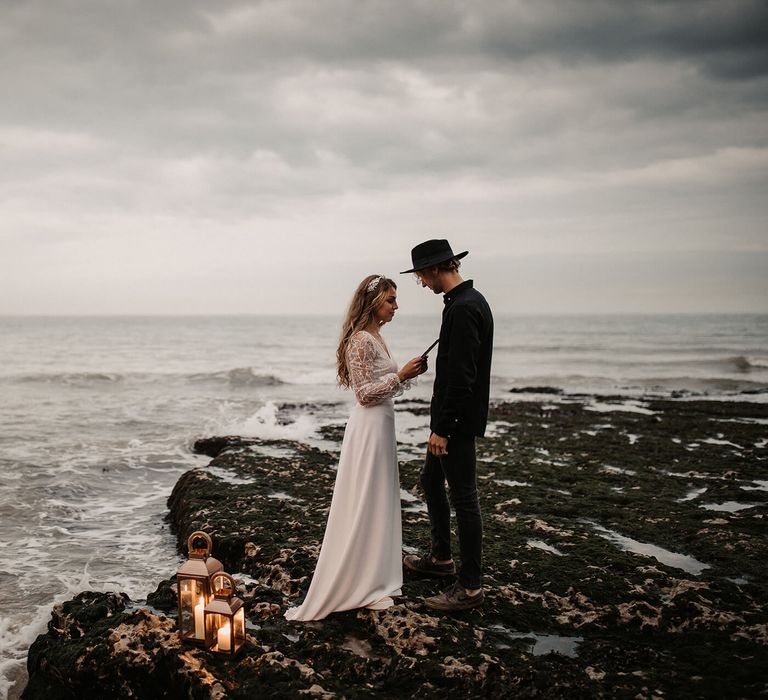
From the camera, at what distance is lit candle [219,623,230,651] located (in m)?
3.81

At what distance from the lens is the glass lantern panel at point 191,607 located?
388cm

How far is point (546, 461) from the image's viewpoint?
10664 millimetres

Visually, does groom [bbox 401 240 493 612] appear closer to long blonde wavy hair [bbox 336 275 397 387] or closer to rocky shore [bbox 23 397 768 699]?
long blonde wavy hair [bbox 336 275 397 387]

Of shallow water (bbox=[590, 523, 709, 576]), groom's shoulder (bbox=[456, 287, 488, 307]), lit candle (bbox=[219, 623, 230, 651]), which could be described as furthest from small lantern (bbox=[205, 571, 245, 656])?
shallow water (bbox=[590, 523, 709, 576])

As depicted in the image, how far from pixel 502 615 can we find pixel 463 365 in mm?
2029

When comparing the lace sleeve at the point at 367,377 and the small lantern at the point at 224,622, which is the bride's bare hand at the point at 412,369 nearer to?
the lace sleeve at the point at 367,377

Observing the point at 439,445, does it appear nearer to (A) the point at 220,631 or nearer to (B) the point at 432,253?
(B) the point at 432,253

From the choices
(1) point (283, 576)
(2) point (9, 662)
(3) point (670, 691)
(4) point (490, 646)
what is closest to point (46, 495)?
(2) point (9, 662)

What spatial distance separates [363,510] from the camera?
14.3 ft

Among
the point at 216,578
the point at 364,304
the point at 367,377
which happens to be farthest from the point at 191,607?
the point at 364,304

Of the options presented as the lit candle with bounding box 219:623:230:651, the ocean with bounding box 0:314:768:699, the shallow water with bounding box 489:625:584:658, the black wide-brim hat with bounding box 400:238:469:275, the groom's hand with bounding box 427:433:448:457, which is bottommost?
the ocean with bounding box 0:314:768:699

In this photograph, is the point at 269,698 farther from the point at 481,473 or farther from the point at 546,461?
the point at 546,461

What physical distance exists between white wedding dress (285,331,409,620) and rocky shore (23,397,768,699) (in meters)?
0.16

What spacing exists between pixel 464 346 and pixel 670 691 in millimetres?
2416
